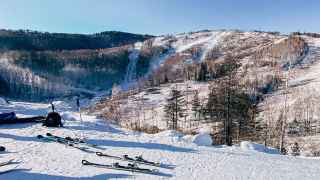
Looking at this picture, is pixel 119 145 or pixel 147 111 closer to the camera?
pixel 119 145

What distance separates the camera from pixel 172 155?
29062 millimetres

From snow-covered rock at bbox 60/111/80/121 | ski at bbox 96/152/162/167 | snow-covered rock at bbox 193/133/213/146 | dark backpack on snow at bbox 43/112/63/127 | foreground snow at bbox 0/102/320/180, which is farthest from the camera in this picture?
snow-covered rock at bbox 60/111/80/121

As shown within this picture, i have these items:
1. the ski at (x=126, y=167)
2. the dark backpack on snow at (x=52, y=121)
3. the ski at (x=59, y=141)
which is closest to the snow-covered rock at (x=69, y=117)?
the dark backpack on snow at (x=52, y=121)

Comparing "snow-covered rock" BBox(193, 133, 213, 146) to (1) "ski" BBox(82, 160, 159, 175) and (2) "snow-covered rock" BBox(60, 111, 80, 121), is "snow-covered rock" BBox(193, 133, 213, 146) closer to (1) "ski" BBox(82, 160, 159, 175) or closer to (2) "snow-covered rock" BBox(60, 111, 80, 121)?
(1) "ski" BBox(82, 160, 159, 175)

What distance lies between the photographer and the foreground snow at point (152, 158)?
24844 mm

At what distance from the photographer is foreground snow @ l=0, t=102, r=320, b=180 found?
2484 cm

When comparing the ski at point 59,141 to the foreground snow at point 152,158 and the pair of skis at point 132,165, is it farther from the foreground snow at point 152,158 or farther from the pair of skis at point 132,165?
the pair of skis at point 132,165

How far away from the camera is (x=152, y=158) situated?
28125 millimetres

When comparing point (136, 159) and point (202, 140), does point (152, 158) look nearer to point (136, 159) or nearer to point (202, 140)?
point (136, 159)

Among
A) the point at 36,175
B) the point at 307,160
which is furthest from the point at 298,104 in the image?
the point at 36,175

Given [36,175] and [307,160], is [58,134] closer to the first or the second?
[36,175]

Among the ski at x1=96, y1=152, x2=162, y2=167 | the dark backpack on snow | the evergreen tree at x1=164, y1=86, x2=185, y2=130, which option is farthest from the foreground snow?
the evergreen tree at x1=164, y1=86, x2=185, y2=130

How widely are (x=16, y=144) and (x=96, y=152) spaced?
6.67 m

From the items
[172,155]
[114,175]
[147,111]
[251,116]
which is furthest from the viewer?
[147,111]
